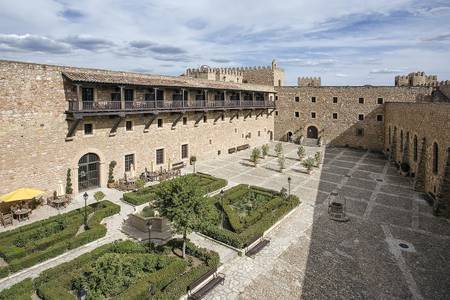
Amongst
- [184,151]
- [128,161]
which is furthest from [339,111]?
[128,161]

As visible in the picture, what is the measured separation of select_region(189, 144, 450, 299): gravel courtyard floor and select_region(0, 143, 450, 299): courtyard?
3 centimetres

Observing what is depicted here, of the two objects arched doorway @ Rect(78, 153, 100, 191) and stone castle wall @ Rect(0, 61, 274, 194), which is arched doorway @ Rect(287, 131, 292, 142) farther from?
arched doorway @ Rect(78, 153, 100, 191)

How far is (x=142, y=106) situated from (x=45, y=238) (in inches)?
504

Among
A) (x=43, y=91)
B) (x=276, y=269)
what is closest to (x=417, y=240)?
(x=276, y=269)

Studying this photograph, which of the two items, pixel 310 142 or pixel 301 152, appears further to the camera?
pixel 310 142

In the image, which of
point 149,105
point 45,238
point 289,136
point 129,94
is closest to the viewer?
point 45,238

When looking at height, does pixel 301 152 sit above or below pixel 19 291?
above

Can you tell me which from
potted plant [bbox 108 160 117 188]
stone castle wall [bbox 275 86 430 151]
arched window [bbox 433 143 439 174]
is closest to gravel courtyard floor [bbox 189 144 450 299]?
arched window [bbox 433 143 439 174]

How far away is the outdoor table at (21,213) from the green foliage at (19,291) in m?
7.28

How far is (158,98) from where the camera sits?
26266 millimetres

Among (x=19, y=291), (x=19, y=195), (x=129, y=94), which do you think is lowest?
(x=19, y=291)

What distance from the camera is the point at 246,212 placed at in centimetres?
1853

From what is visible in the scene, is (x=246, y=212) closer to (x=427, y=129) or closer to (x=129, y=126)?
(x=129, y=126)

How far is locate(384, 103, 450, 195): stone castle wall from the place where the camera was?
19172 mm
